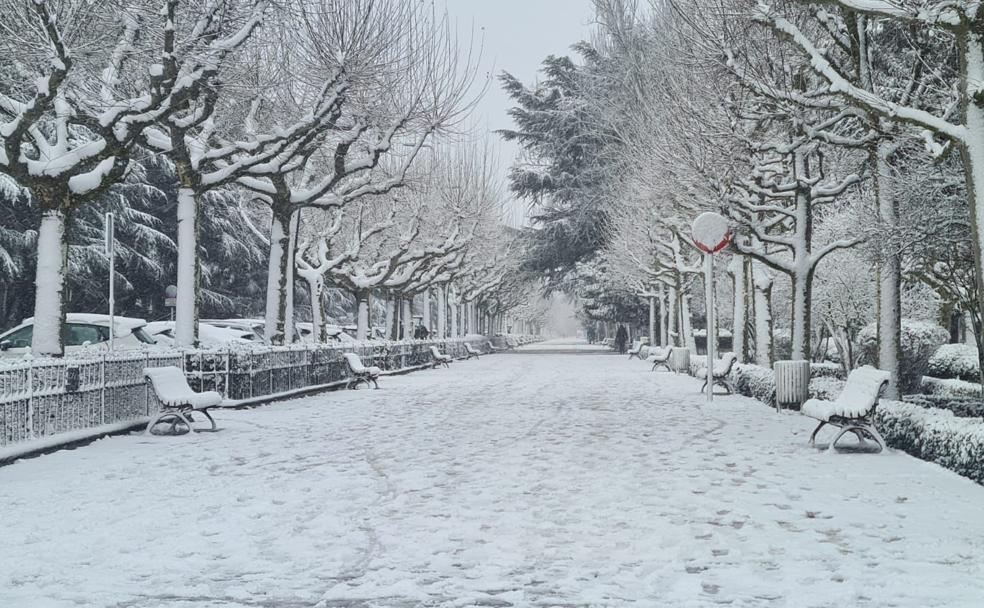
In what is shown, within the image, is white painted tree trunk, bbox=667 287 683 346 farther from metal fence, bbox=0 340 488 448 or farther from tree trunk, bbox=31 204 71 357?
tree trunk, bbox=31 204 71 357

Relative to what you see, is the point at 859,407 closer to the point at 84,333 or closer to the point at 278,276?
the point at 278,276

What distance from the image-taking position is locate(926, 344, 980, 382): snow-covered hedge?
79.7 ft

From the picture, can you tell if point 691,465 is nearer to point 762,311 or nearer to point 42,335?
point 42,335

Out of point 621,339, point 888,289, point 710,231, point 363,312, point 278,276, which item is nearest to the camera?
point 888,289

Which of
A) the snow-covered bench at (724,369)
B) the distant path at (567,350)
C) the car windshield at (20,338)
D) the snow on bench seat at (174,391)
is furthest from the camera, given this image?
the distant path at (567,350)

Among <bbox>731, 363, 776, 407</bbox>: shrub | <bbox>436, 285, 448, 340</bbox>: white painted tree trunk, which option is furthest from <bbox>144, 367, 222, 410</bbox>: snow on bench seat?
<bbox>436, 285, 448, 340</bbox>: white painted tree trunk

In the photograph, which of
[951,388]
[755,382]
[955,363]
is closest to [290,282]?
[755,382]

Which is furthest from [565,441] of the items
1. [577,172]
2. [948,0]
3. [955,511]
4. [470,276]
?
[470,276]

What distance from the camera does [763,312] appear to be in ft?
72.5

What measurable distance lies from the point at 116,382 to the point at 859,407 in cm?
1005

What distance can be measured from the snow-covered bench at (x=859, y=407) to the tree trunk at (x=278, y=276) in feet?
45.0

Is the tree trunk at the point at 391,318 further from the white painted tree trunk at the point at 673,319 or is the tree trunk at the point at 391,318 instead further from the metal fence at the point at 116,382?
A: the metal fence at the point at 116,382

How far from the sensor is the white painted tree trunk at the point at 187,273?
17.4 meters

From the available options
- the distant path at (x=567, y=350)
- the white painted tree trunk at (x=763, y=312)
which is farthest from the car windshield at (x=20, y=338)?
the distant path at (x=567, y=350)
